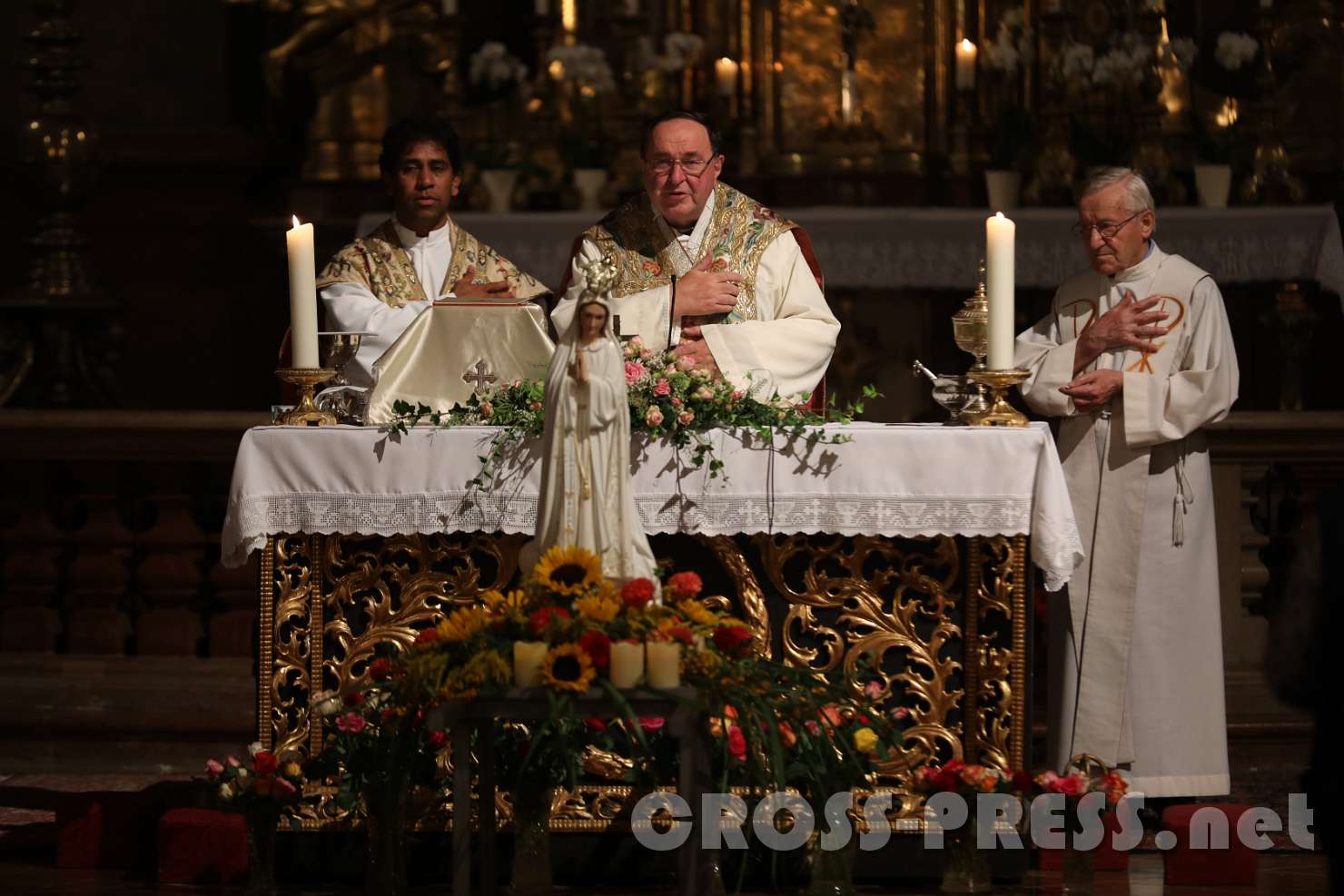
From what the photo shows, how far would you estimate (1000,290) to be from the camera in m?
5.50

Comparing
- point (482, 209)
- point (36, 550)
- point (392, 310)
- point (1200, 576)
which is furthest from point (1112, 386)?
point (482, 209)

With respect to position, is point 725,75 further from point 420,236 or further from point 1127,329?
point 1127,329

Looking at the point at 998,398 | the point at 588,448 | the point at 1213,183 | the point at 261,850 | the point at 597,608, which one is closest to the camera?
the point at 597,608

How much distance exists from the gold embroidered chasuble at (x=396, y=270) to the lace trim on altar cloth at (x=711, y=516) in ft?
3.23

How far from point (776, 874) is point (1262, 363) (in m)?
4.95

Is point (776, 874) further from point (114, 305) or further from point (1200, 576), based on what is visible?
point (114, 305)

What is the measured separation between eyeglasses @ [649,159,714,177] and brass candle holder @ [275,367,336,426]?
988 mm

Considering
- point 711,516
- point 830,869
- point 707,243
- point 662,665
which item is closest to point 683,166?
point 707,243

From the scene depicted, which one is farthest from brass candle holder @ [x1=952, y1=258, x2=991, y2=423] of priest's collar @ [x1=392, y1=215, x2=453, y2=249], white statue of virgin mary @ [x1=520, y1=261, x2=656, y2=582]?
priest's collar @ [x1=392, y1=215, x2=453, y2=249]

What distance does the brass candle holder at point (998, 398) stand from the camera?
555 cm

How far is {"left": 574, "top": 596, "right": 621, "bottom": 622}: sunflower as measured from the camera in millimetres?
4723

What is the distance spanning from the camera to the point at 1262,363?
9.66 m

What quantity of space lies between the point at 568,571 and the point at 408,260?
196cm

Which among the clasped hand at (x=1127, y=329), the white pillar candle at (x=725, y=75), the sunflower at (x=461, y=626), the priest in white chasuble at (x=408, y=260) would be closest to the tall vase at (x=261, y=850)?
the sunflower at (x=461, y=626)
